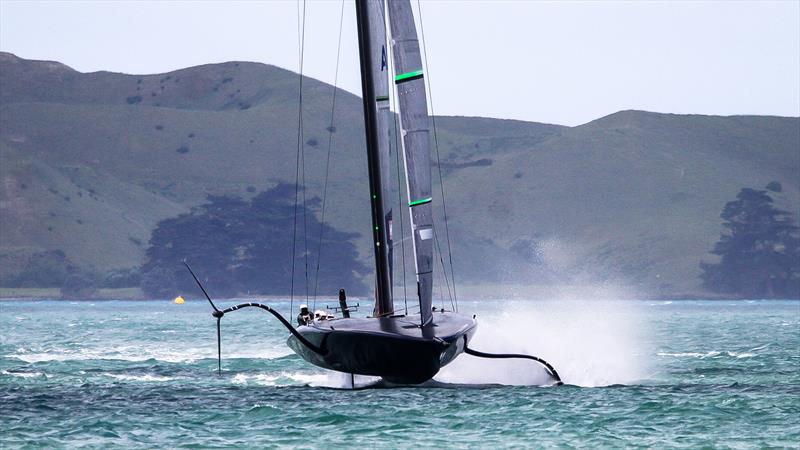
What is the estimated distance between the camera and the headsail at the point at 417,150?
33.2 m

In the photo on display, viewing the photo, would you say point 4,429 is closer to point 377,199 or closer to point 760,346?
point 377,199

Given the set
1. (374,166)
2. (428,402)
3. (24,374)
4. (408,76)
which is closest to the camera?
(428,402)

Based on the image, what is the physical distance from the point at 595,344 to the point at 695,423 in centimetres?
3017

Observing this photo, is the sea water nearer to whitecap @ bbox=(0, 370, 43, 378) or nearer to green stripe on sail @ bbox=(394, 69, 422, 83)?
whitecap @ bbox=(0, 370, 43, 378)

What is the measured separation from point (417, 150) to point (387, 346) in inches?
181

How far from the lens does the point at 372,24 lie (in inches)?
1458

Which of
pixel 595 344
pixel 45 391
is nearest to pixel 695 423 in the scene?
pixel 45 391

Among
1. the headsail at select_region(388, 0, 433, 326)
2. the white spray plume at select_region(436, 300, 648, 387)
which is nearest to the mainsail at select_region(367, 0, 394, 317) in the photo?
the headsail at select_region(388, 0, 433, 326)

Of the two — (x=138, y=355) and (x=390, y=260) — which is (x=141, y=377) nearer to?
(x=390, y=260)

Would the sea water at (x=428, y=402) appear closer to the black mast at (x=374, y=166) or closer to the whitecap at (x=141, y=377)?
the whitecap at (x=141, y=377)

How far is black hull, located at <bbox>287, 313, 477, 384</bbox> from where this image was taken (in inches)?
1294

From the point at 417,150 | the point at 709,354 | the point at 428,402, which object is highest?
the point at 417,150

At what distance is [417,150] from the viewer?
1324 inches

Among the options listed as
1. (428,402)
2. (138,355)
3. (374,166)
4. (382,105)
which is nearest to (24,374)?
(138,355)
